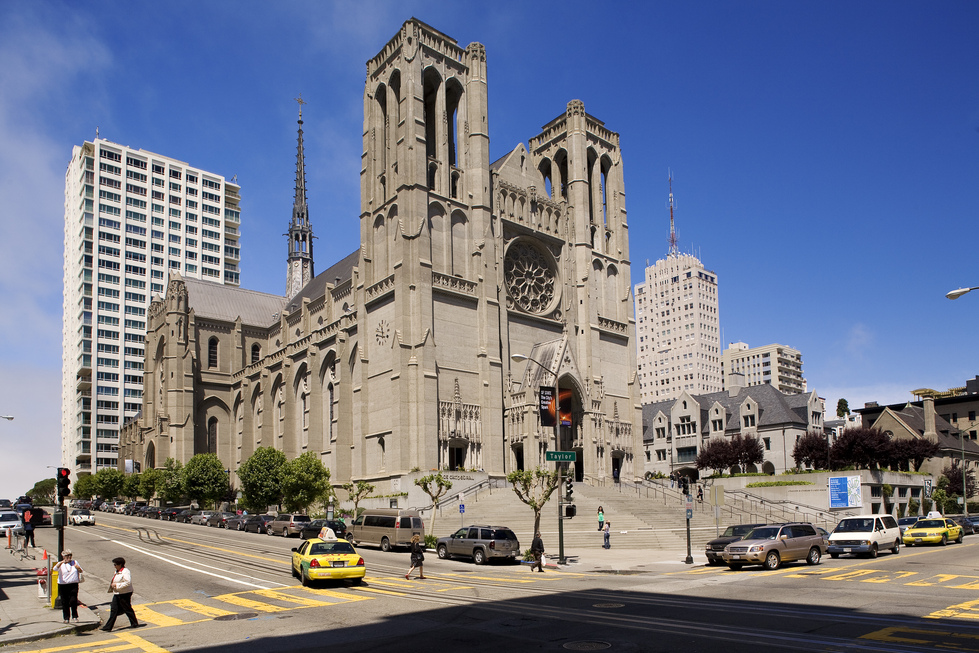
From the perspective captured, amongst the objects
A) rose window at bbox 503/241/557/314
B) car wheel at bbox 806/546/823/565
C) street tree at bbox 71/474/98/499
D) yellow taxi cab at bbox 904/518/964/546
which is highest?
rose window at bbox 503/241/557/314

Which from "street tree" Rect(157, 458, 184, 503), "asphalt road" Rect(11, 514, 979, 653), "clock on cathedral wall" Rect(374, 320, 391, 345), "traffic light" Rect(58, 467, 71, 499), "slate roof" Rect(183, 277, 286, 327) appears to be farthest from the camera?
"slate roof" Rect(183, 277, 286, 327)

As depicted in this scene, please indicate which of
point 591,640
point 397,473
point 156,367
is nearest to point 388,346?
point 397,473

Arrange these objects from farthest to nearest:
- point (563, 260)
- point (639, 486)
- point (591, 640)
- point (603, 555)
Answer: point (563, 260) → point (639, 486) → point (603, 555) → point (591, 640)

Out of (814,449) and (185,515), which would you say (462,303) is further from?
(814,449)

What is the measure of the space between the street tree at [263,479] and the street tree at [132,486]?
123 feet

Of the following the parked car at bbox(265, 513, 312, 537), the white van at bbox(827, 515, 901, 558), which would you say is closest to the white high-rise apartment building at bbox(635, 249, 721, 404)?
the parked car at bbox(265, 513, 312, 537)

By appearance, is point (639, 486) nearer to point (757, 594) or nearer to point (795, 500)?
point (795, 500)

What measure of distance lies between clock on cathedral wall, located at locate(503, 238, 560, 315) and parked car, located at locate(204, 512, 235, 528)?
26.6 m

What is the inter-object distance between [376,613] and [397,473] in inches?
1474

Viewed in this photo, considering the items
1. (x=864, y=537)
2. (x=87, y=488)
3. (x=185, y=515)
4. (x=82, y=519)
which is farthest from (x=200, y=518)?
(x=87, y=488)

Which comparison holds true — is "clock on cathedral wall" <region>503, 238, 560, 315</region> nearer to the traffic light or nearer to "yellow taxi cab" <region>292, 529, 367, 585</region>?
"yellow taxi cab" <region>292, 529, 367, 585</region>

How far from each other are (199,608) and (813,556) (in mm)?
20319

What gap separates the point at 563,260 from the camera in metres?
67.8

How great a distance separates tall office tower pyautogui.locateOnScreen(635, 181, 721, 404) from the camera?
181000 millimetres
